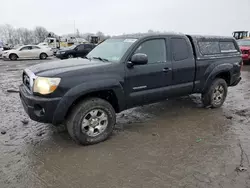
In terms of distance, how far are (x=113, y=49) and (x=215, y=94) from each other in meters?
2.84

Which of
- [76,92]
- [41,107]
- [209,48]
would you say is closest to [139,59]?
[76,92]

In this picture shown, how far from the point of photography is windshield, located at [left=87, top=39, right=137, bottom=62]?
13.3 ft

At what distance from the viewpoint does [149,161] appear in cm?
321

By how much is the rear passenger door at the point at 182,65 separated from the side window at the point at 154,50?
0.24 meters

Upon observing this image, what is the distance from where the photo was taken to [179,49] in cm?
467

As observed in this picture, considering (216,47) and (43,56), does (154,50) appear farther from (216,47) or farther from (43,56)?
(43,56)

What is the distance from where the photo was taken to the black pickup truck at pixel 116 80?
3357 millimetres

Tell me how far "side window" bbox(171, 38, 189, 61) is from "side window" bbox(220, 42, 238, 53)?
136 centimetres

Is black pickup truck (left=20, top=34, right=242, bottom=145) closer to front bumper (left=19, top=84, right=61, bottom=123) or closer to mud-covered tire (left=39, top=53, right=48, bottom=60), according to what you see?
front bumper (left=19, top=84, right=61, bottom=123)

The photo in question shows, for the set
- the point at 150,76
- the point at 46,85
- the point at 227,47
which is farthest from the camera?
the point at 227,47

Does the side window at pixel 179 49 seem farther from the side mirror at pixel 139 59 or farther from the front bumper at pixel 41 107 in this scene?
the front bumper at pixel 41 107

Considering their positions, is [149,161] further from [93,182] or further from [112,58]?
[112,58]

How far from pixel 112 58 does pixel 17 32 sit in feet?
351

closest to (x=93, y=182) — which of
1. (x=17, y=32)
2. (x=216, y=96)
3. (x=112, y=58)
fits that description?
(x=112, y=58)
